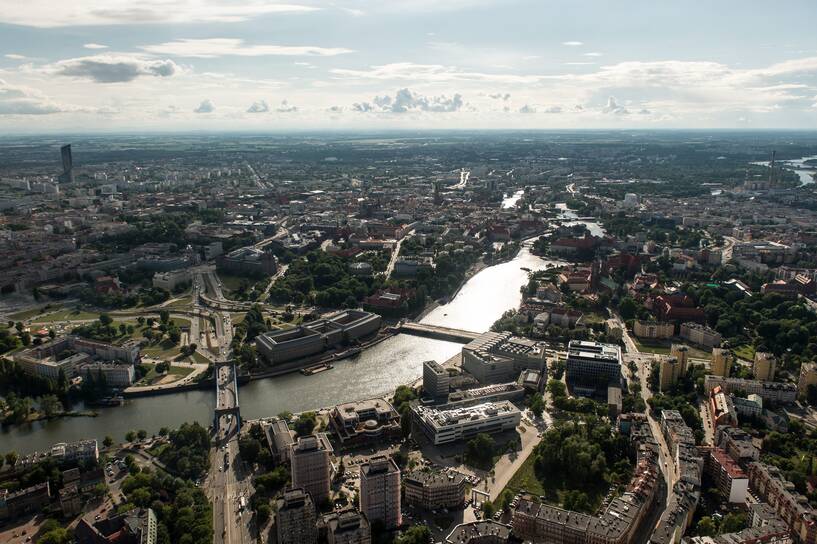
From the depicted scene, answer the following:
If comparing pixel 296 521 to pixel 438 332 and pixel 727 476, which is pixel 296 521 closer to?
pixel 727 476

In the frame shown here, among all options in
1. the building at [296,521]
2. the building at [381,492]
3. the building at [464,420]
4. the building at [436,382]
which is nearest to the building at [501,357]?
the building at [436,382]

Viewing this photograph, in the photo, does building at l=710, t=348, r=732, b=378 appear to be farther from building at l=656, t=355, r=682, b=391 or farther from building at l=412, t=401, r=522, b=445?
building at l=412, t=401, r=522, b=445

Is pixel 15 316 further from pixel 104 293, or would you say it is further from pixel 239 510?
pixel 239 510

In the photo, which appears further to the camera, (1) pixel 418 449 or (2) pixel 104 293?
(2) pixel 104 293

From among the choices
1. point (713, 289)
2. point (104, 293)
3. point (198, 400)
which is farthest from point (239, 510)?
point (713, 289)

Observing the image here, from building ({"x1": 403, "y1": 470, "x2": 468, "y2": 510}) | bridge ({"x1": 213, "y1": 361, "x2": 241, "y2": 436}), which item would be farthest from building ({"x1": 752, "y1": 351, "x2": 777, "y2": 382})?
bridge ({"x1": 213, "y1": 361, "x2": 241, "y2": 436})

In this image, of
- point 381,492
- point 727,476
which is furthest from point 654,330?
point 381,492
